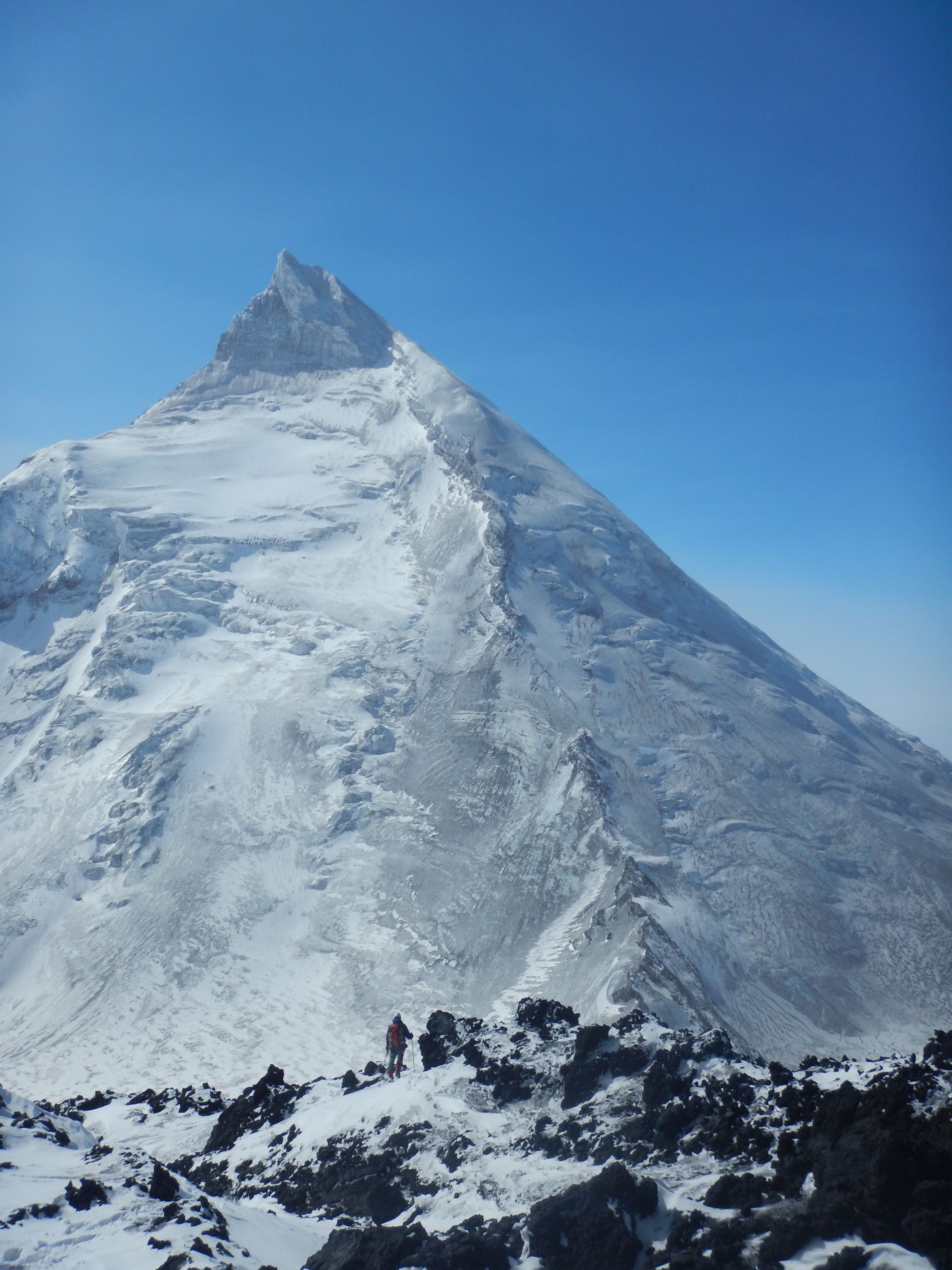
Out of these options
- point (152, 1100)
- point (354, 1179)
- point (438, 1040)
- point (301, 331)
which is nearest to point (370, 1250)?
point (354, 1179)

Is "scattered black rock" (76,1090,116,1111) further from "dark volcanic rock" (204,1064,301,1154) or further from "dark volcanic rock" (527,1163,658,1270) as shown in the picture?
"dark volcanic rock" (527,1163,658,1270)

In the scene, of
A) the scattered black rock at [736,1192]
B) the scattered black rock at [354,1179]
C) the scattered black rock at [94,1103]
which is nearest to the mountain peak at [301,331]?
the scattered black rock at [94,1103]

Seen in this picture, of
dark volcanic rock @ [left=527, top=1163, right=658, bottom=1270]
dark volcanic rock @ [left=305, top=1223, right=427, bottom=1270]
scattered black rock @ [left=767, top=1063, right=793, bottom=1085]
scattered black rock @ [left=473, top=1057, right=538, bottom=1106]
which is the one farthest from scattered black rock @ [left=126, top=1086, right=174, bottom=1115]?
scattered black rock @ [left=767, top=1063, right=793, bottom=1085]

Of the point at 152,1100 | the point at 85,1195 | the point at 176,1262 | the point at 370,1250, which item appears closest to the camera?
the point at 176,1262

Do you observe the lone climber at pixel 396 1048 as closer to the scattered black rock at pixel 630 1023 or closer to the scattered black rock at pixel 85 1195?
the scattered black rock at pixel 630 1023

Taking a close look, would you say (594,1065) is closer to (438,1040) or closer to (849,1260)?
(438,1040)

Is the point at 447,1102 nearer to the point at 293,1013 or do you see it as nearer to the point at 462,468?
the point at 293,1013

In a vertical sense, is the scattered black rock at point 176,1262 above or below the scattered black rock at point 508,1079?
below
